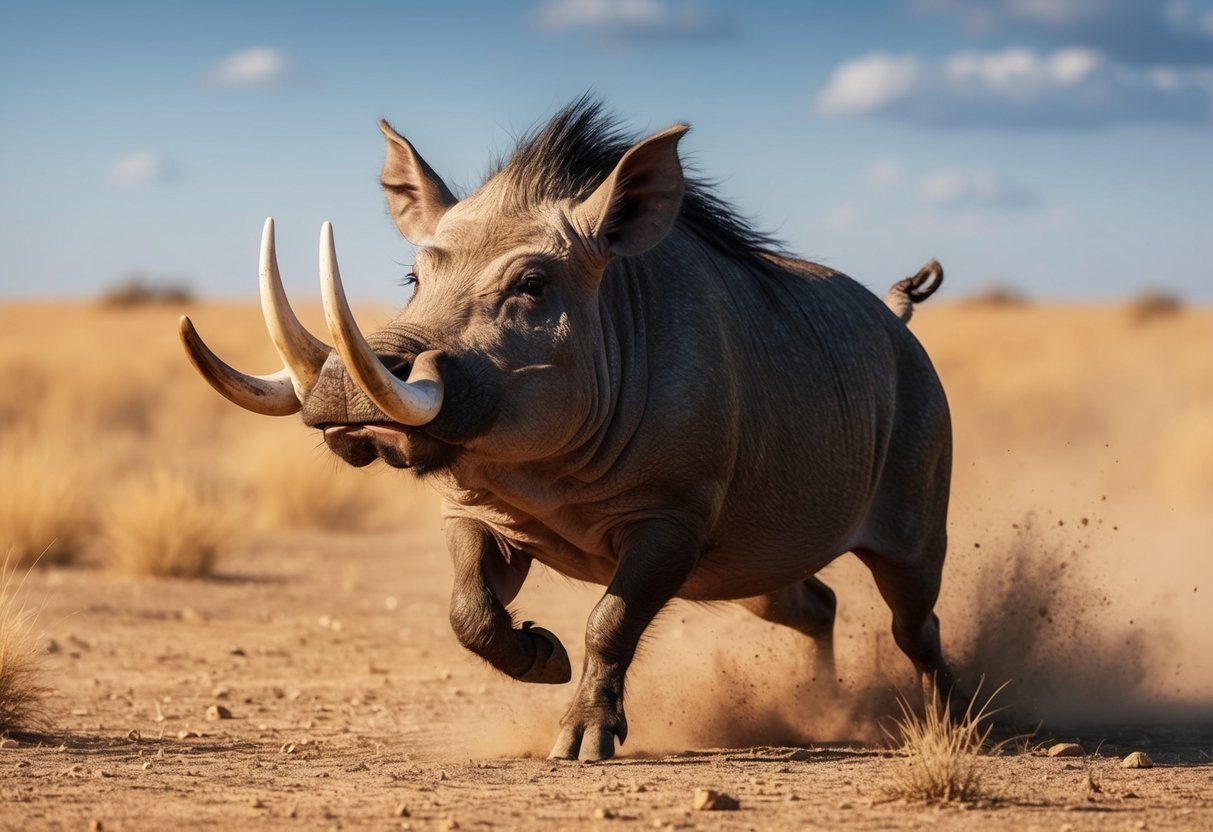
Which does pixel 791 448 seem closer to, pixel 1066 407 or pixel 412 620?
pixel 412 620

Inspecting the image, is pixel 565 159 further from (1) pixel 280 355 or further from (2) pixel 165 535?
(2) pixel 165 535

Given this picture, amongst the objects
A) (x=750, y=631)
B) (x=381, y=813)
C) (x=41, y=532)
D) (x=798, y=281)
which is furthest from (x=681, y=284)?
(x=41, y=532)

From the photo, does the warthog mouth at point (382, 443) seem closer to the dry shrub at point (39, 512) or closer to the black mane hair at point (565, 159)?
the black mane hair at point (565, 159)

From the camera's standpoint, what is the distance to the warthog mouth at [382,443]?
529 centimetres

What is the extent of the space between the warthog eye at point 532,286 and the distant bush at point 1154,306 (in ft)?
148

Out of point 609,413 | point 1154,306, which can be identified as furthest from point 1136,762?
point 1154,306

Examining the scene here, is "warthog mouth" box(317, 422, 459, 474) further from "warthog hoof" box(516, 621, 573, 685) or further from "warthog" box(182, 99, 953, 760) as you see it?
"warthog hoof" box(516, 621, 573, 685)

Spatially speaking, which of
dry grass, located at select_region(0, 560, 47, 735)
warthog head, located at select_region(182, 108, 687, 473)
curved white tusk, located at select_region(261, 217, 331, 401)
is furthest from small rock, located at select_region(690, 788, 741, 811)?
dry grass, located at select_region(0, 560, 47, 735)

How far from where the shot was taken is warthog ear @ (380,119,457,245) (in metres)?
6.65

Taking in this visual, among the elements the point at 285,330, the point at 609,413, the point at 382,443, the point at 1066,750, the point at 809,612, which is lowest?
the point at 1066,750

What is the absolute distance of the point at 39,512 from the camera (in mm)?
12891

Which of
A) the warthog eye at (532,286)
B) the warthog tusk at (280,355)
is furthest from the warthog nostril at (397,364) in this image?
the warthog eye at (532,286)

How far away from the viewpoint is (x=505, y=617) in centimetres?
609

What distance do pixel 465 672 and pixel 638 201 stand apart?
3834 millimetres
